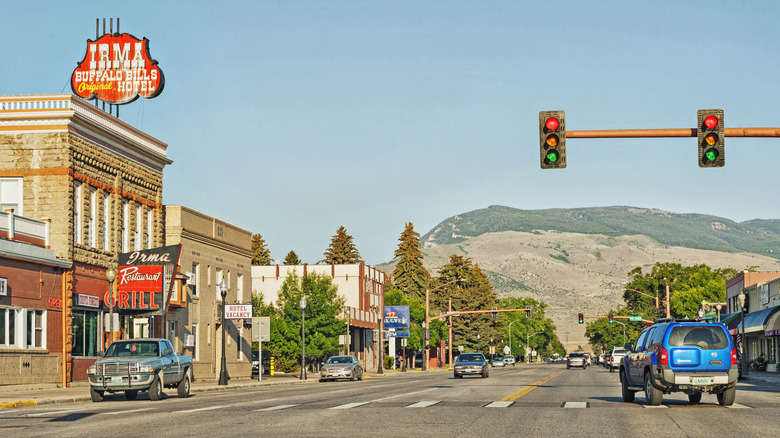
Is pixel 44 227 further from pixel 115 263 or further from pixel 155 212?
pixel 155 212

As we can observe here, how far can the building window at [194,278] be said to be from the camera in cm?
5231

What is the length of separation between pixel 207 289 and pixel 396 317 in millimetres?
46999

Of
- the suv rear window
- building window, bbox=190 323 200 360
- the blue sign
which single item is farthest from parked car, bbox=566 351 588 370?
the suv rear window

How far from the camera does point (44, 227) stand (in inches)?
1518

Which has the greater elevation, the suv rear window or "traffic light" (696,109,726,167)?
"traffic light" (696,109,726,167)

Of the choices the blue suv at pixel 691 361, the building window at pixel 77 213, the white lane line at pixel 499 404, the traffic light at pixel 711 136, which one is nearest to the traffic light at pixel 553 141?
the traffic light at pixel 711 136

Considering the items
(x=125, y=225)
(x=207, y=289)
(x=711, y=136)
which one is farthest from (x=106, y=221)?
(x=711, y=136)

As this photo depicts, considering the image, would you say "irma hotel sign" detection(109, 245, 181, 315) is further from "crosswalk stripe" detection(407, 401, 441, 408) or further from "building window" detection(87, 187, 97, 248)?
"crosswalk stripe" detection(407, 401, 441, 408)

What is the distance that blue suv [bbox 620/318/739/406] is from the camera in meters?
22.7

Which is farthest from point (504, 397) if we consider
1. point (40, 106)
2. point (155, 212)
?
point (155, 212)

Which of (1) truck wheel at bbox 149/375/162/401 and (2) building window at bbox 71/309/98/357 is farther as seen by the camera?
(2) building window at bbox 71/309/98/357

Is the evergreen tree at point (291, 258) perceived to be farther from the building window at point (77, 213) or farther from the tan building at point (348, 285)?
the building window at point (77, 213)

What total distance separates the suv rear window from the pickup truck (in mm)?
14890

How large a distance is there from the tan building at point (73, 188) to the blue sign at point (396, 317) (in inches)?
Result: 2226
